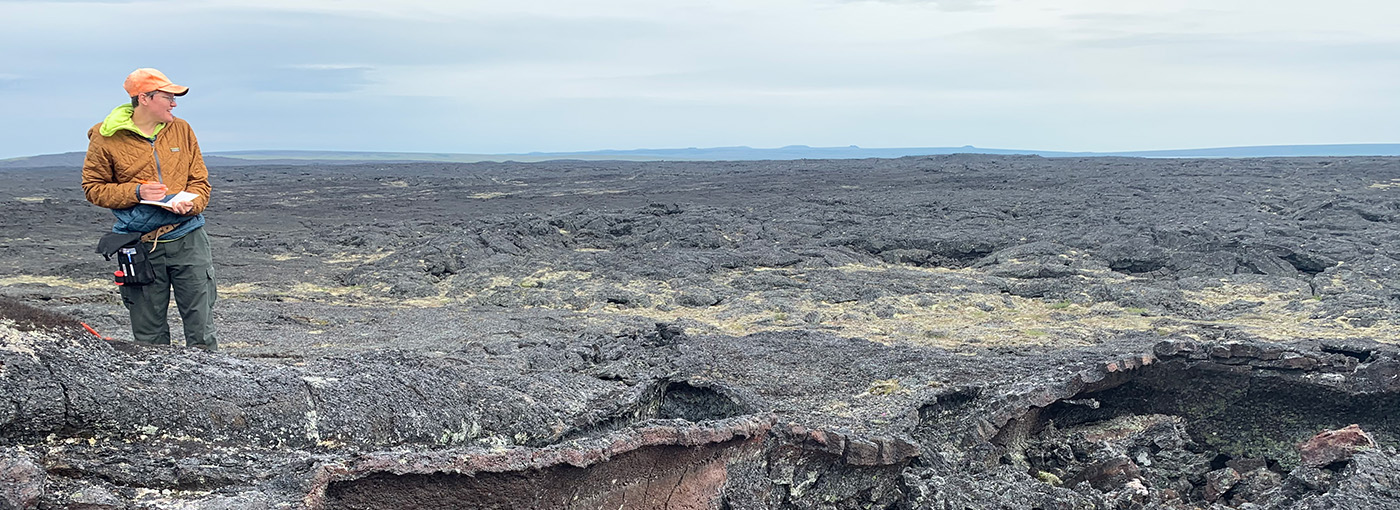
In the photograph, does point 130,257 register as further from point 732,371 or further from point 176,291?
point 732,371

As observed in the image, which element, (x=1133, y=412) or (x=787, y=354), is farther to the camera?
(x=787, y=354)

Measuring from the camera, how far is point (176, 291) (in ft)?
16.6

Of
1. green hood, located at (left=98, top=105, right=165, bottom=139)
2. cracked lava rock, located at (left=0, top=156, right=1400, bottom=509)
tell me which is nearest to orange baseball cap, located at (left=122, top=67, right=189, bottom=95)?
green hood, located at (left=98, top=105, right=165, bottom=139)

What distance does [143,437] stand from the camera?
3.41m

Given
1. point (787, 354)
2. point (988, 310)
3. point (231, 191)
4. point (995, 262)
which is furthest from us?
point (231, 191)

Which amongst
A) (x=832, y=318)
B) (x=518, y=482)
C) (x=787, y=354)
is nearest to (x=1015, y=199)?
(x=832, y=318)

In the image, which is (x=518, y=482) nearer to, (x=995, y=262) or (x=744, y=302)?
(x=744, y=302)

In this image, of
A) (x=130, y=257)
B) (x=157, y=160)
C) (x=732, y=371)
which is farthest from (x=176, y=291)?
(x=732, y=371)

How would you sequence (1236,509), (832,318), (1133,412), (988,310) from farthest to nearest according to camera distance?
(988,310) < (832,318) < (1133,412) < (1236,509)

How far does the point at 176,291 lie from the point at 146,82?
1.11 m

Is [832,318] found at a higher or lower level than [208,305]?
lower

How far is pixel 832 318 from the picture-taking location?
1170 centimetres

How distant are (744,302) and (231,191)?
33571mm

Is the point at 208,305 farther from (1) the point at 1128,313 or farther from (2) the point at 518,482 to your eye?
(1) the point at 1128,313
